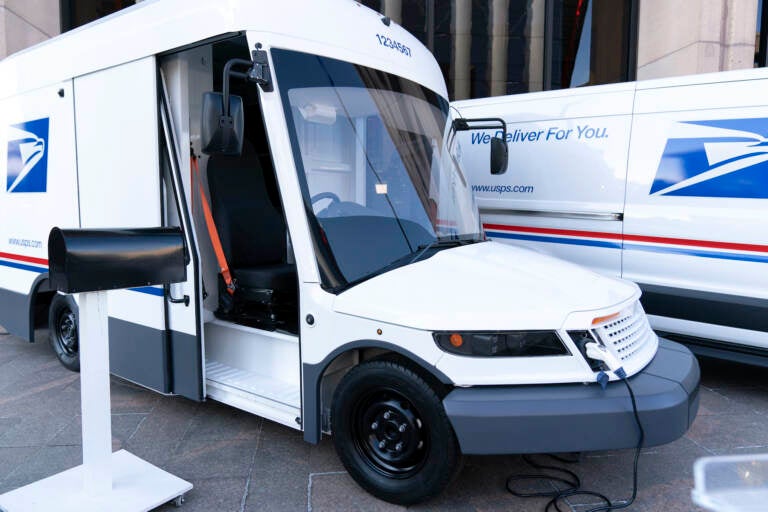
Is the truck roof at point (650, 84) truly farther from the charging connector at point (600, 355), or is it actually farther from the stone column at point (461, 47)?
the stone column at point (461, 47)

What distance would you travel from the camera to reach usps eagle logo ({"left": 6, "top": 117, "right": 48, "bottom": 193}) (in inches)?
188

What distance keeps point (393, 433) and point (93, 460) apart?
1.45 meters

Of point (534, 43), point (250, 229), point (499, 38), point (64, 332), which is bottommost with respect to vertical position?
point (64, 332)

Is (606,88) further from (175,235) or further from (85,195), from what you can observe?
(85,195)

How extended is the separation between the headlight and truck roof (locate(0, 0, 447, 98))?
5.81ft

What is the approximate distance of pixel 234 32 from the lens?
3.12 m

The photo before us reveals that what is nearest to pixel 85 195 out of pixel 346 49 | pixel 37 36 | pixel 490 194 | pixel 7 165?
pixel 7 165

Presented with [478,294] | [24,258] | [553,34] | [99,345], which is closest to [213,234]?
[99,345]

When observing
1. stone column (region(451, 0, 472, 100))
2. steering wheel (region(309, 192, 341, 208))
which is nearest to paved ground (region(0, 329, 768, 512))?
steering wheel (region(309, 192, 341, 208))

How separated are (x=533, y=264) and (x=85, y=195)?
10.7 feet

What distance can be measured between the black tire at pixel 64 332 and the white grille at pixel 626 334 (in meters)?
4.22

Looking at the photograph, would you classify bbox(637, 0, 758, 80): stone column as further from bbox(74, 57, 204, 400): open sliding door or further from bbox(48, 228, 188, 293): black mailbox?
bbox(48, 228, 188, 293): black mailbox

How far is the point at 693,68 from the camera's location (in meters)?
8.84

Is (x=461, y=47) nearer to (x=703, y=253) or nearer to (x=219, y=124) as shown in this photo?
(x=703, y=253)
